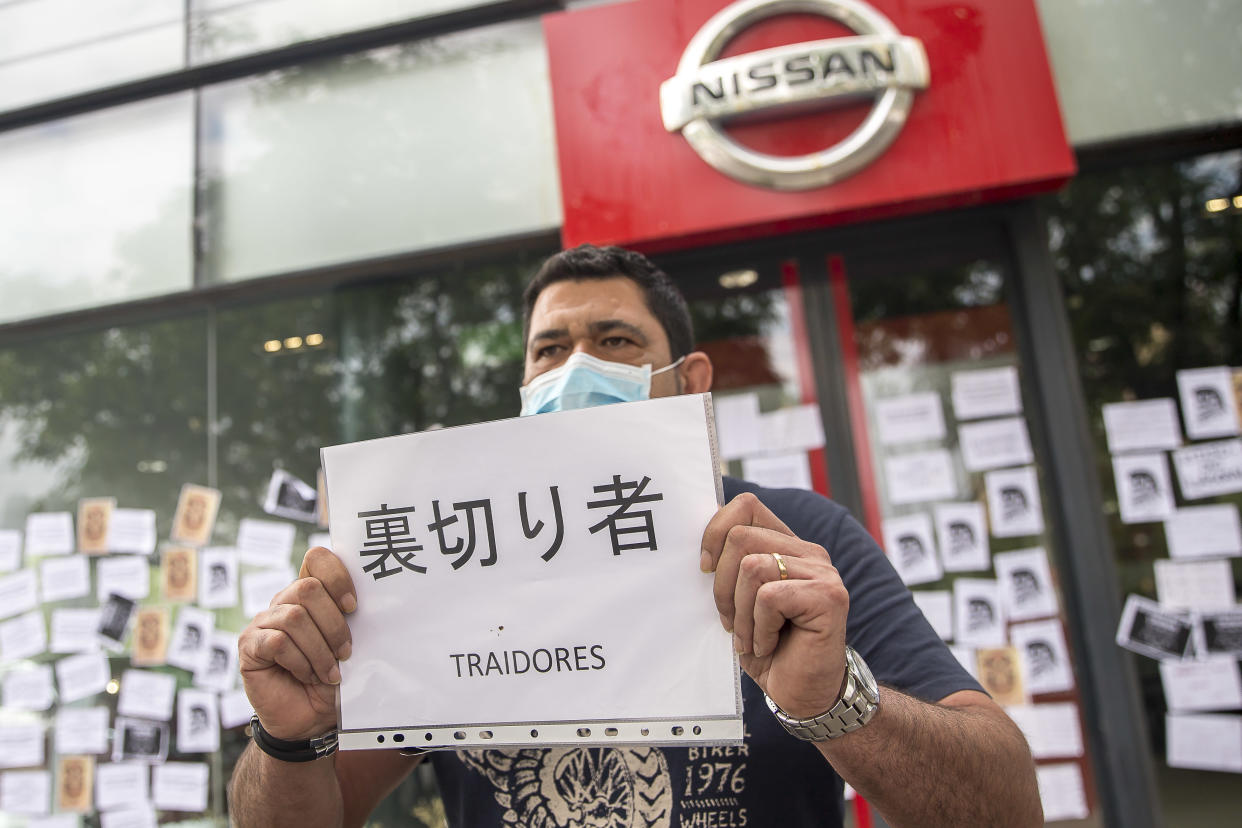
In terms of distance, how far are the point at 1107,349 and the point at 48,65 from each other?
17.7 ft

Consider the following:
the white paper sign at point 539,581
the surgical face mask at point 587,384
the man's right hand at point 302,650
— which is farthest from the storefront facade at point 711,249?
the man's right hand at point 302,650

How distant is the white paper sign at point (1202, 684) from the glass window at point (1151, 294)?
0.89 feet

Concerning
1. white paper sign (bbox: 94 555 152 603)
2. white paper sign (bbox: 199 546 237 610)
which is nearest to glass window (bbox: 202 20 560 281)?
white paper sign (bbox: 199 546 237 610)

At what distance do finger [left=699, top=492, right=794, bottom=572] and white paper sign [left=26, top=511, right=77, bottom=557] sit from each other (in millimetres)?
3951

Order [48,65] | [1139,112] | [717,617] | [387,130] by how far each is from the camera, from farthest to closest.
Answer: [48,65] < [387,130] < [1139,112] < [717,617]

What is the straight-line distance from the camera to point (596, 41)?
336 centimetres

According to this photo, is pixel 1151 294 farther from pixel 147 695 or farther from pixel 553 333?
pixel 147 695

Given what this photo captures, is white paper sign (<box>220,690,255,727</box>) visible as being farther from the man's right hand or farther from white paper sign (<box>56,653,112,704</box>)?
the man's right hand

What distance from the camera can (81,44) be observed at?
4.30 m

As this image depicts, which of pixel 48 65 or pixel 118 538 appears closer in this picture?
pixel 118 538

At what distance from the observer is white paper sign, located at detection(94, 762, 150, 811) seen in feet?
12.0

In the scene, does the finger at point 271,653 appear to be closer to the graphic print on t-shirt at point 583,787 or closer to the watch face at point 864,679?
the graphic print on t-shirt at point 583,787

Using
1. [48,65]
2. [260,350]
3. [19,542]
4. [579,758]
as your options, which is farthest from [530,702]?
[48,65]

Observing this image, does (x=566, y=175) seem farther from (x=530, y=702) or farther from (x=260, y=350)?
(x=530, y=702)
